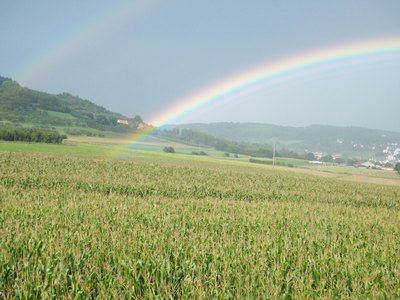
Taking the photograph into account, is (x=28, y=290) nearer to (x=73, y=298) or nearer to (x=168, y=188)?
(x=73, y=298)

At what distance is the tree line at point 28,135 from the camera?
8831 centimetres

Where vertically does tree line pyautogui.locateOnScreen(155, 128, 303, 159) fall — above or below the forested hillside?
below

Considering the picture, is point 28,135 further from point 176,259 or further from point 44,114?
point 176,259

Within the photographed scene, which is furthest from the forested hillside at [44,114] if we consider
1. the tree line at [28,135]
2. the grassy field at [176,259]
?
the grassy field at [176,259]

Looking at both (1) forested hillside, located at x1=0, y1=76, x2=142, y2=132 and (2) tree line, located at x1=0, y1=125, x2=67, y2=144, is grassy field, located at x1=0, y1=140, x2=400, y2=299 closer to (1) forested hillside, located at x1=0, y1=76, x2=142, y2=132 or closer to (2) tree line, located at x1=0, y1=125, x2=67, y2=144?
(2) tree line, located at x1=0, y1=125, x2=67, y2=144

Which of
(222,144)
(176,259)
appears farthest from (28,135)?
(176,259)

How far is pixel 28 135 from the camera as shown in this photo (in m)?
92.2

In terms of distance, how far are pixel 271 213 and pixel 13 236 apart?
1081cm

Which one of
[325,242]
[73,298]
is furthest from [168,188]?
[73,298]

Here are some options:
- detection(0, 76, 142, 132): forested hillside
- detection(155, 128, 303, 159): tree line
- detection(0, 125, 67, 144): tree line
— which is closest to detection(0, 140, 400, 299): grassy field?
detection(0, 125, 67, 144): tree line

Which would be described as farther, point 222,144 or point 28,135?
point 222,144

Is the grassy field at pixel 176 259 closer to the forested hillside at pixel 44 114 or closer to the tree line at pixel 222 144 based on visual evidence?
the tree line at pixel 222 144

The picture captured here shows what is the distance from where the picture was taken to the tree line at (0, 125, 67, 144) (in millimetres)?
88312

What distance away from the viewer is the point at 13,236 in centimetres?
842
